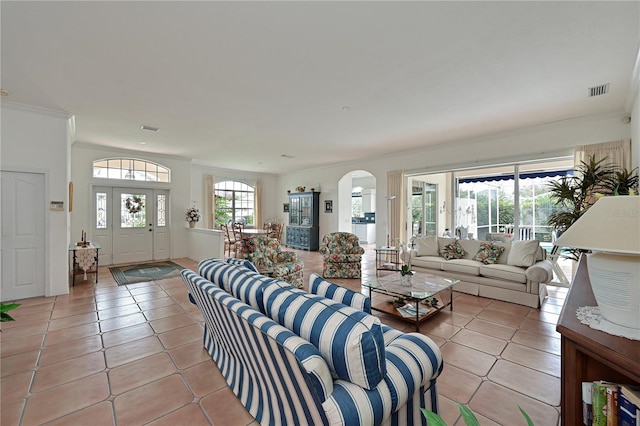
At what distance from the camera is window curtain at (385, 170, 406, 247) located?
657cm

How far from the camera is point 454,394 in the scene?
→ 1998 millimetres

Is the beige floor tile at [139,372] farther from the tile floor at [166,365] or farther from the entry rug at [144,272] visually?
the entry rug at [144,272]

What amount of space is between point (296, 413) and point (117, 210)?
23.0ft

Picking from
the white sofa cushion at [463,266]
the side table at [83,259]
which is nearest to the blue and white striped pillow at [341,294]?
the white sofa cushion at [463,266]

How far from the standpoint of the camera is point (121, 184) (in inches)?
257

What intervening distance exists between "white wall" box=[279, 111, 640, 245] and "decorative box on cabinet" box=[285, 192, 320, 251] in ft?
5.09

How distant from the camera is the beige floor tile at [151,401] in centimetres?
179

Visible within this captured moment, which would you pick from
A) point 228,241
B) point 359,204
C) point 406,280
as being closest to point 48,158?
point 228,241

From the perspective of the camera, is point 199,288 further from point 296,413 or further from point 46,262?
point 46,262

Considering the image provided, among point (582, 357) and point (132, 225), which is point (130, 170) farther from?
point (582, 357)

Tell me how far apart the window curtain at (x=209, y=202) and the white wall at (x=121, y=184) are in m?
1.28

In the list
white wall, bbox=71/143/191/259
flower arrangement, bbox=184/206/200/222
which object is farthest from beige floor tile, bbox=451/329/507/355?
white wall, bbox=71/143/191/259

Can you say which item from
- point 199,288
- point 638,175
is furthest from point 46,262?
point 638,175

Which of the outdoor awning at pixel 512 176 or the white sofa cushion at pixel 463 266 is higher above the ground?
the outdoor awning at pixel 512 176
